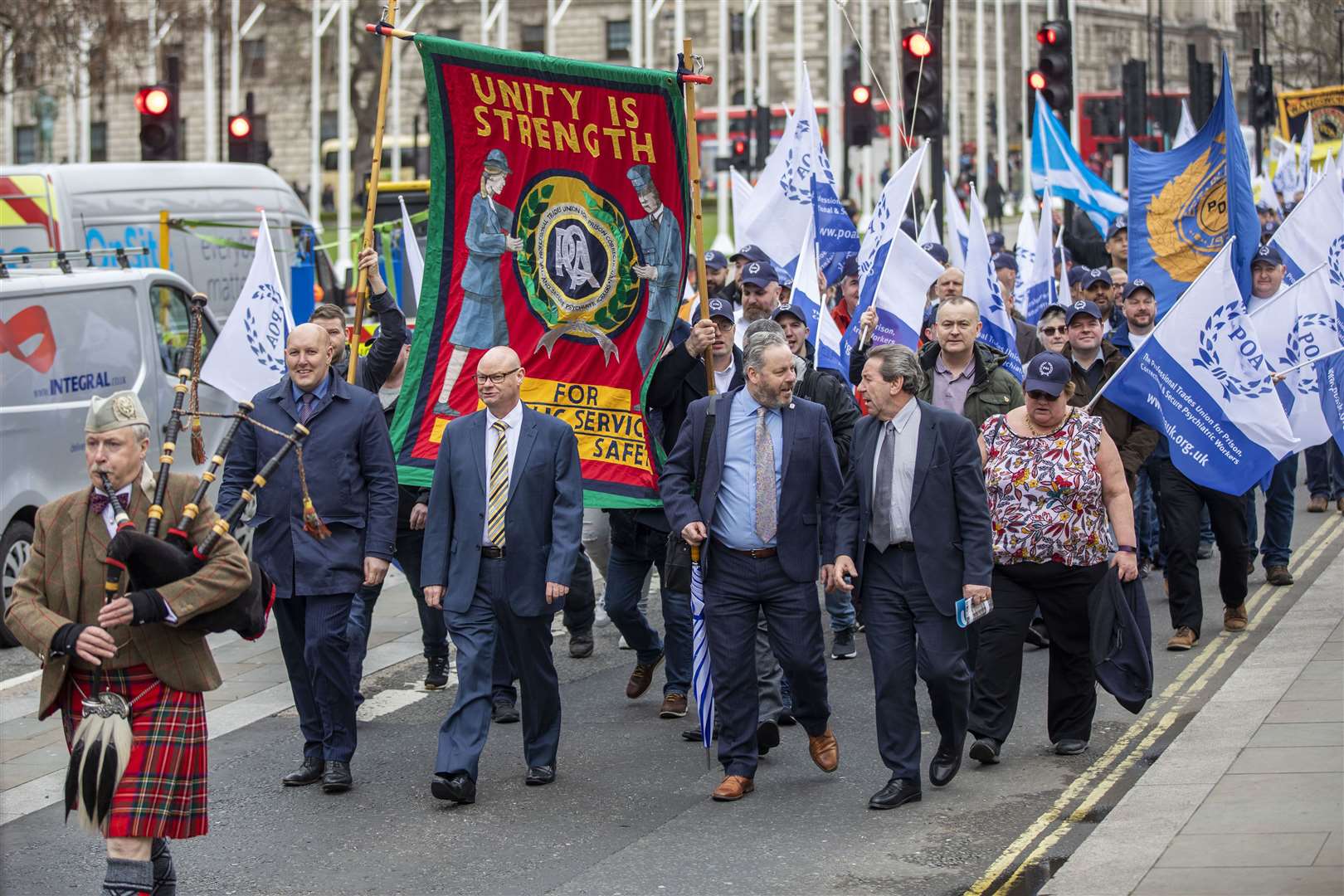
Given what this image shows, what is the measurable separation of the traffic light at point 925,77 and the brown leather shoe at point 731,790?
9946mm

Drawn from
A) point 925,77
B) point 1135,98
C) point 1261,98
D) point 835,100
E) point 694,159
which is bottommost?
point 694,159

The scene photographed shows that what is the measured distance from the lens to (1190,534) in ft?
34.1

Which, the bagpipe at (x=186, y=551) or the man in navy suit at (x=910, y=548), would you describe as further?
the man in navy suit at (x=910, y=548)

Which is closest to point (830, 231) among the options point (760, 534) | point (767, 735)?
point (767, 735)

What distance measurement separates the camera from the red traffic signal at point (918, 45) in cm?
1708

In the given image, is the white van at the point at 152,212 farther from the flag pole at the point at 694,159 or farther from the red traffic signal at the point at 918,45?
the flag pole at the point at 694,159

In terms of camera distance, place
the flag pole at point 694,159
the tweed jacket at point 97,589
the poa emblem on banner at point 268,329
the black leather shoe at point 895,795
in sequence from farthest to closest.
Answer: the poa emblem on banner at point 268,329 < the flag pole at point 694,159 < the black leather shoe at point 895,795 < the tweed jacket at point 97,589

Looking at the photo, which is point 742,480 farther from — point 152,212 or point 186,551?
point 152,212

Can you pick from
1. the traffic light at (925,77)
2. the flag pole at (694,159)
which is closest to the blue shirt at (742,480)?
the flag pole at (694,159)

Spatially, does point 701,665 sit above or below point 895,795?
above

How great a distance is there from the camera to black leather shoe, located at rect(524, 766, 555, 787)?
801 cm

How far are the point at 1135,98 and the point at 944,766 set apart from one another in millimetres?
25637

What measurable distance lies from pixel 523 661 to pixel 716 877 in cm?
152

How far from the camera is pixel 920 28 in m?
17.8
